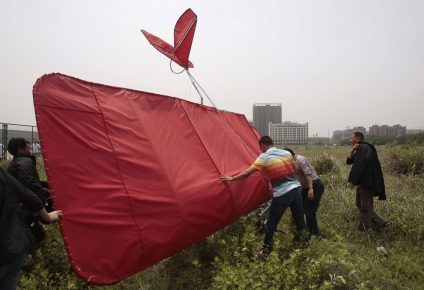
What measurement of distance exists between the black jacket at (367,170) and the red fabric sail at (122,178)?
8.43ft

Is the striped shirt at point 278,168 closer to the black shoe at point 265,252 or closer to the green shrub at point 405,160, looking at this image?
the black shoe at point 265,252

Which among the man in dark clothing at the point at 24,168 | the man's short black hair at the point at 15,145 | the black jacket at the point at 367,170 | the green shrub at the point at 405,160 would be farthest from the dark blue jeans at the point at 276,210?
the green shrub at the point at 405,160

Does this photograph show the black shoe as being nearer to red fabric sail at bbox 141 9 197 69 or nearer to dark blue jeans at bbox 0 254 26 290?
dark blue jeans at bbox 0 254 26 290

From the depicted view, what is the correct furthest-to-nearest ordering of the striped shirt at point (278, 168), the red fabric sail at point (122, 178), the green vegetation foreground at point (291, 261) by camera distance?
the striped shirt at point (278, 168), the green vegetation foreground at point (291, 261), the red fabric sail at point (122, 178)

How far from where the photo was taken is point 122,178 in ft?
9.52

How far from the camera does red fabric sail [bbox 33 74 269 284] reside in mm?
2613

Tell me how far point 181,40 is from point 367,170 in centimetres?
393

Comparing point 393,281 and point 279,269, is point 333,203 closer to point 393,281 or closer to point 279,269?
point 393,281

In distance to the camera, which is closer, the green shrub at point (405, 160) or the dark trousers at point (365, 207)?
the dark trousers at point (365, 207)

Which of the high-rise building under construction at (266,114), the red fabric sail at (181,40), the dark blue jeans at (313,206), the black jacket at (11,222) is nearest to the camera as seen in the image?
the black jacket at (11,222)

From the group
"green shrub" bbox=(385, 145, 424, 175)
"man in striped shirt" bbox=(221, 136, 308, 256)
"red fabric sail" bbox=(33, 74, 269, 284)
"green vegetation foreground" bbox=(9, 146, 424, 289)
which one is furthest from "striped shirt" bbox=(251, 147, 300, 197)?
"green shrub" bbox=(385, 145, 424, 175)

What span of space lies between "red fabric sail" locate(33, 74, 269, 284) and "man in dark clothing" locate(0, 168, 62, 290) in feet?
1.11

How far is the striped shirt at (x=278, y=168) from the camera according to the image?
156 inches

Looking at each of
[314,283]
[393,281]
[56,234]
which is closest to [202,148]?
[314,283]
